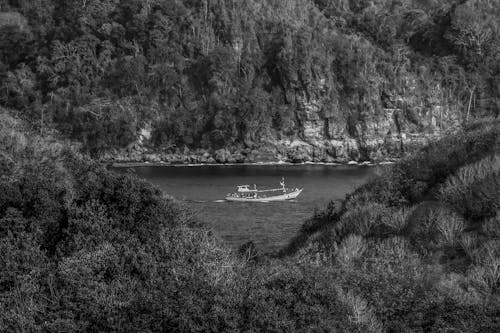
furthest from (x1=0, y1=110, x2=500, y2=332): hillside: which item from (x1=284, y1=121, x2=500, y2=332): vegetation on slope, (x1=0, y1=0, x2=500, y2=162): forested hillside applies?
(x1=0, y1=0, x2=500, y2=162): forested hillside

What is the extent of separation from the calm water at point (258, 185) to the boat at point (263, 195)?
918mm

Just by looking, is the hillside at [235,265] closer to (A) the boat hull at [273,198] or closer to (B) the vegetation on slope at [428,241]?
(B) the vegetation on slope at [428,241]

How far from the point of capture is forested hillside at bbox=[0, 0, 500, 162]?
11681cm

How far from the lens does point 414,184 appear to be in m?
23.7

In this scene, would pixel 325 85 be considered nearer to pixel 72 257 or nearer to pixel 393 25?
pixel 393 25

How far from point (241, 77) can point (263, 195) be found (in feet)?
225

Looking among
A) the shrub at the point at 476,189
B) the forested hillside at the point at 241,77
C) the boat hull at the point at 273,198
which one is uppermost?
the forested hillside at the point at 241,77

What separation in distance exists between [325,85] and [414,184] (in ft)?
337

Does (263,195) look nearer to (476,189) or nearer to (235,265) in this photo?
(476,189)

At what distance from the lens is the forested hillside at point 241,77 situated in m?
117

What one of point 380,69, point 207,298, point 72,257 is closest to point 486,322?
point 207,298

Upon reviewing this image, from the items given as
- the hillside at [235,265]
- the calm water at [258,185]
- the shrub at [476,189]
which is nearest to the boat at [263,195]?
the calm water at [258,185]

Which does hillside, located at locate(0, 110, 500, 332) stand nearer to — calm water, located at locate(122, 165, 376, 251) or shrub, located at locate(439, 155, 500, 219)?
shrub, located at locate(439, 155, 500, 219)

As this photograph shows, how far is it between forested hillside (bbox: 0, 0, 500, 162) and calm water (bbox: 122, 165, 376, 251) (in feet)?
62.9
